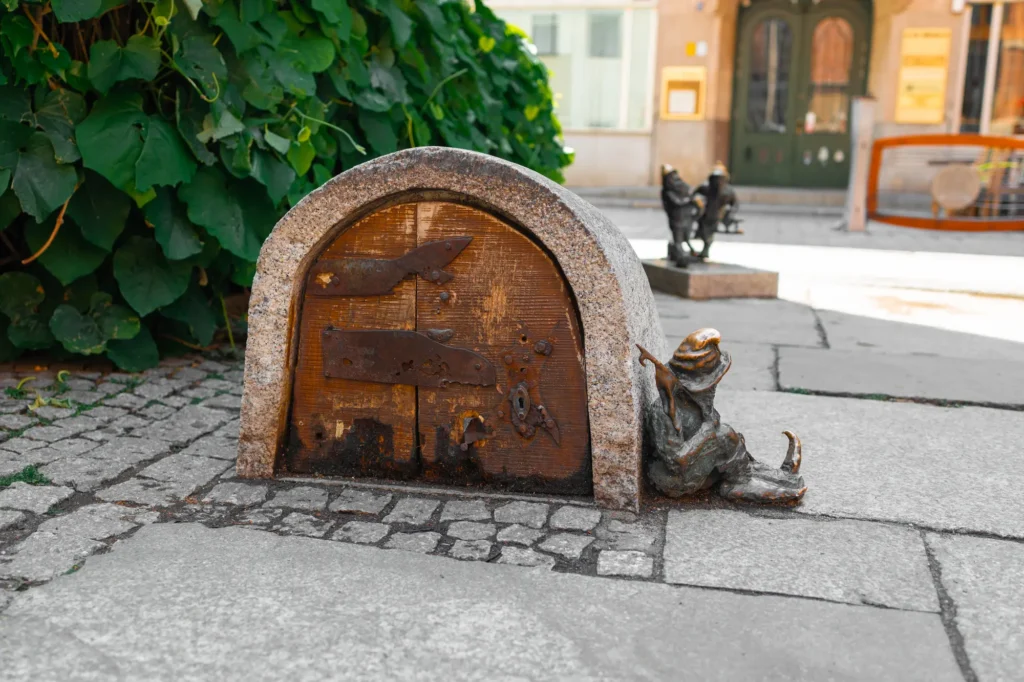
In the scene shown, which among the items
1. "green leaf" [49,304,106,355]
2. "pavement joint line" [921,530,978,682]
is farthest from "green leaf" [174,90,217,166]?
"pavement joint line" [921,530,978,682]

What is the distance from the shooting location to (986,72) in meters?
14.7

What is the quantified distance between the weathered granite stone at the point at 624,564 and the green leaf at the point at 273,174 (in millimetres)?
2186

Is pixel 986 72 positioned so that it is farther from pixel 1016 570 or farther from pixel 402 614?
pixel 402 614

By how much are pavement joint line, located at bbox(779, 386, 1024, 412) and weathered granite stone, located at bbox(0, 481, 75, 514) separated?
2.80 m

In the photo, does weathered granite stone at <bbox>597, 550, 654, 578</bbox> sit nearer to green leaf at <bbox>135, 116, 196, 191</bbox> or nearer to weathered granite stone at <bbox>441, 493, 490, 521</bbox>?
weathered granite stone at <bbox>441, 493, 490, 521</bbox>

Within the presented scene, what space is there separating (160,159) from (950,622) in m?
2.88

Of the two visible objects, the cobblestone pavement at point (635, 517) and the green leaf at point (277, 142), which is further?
the green leaf at point (277, 142)

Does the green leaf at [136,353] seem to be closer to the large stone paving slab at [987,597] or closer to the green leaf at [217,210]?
the green leaf at [217,210]

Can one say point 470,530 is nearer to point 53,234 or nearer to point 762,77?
point 53,234

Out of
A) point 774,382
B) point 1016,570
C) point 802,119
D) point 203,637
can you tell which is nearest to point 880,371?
point 774,382

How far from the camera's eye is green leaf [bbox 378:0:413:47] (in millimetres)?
4320

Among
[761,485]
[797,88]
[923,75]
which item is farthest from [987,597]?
[797,88]

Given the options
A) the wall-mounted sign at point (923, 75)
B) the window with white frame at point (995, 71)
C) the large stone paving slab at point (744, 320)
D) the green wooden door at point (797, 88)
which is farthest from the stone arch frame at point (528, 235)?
the window with white frame at point (995, 71)

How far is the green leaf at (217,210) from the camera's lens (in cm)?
371
